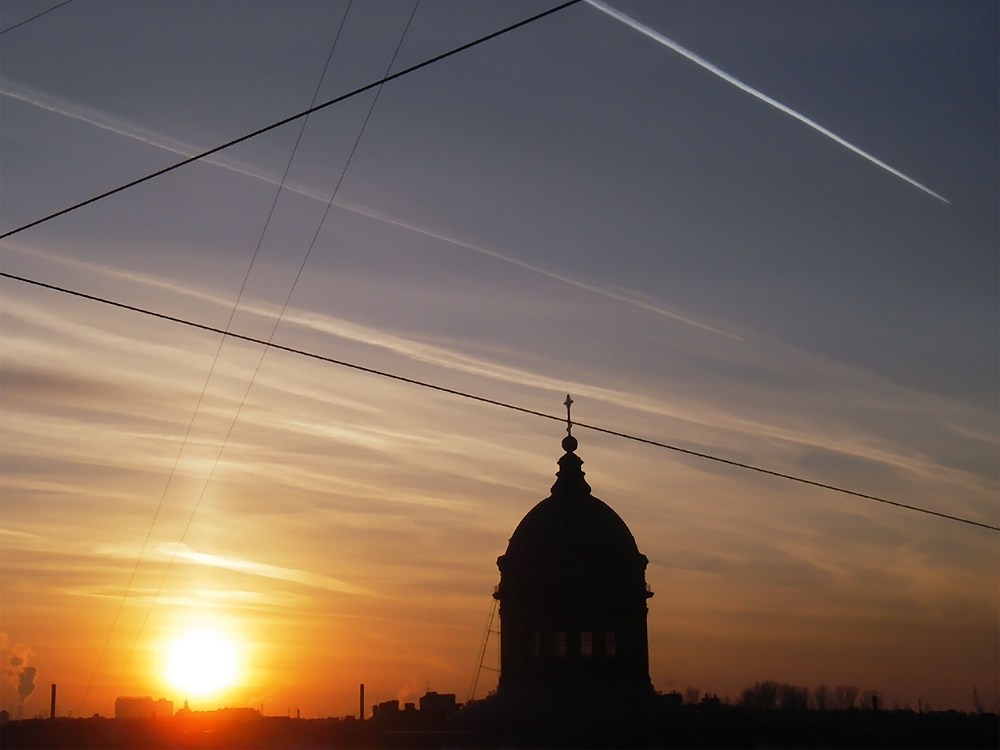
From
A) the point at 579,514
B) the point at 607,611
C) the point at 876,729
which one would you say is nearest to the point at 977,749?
the point at 876,729

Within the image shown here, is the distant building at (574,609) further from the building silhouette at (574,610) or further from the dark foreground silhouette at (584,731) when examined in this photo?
the dark foreground silhouette at (584,731)

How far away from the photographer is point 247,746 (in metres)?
36.8

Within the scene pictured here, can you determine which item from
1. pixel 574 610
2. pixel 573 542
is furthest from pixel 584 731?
pixel 573 542

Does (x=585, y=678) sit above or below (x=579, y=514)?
below

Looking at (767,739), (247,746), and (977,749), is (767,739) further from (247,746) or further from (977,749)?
(247,746)

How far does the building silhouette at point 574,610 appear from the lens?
2069 inches

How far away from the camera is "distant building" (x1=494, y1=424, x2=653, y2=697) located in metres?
52.6

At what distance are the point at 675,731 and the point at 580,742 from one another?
4.65 metres

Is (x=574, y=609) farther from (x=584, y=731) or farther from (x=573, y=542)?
(x=584, y=731)

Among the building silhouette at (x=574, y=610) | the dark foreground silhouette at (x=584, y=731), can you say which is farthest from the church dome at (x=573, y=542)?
the dark foreground silhouette at (x=584, y=731)

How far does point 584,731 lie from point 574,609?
6952mm

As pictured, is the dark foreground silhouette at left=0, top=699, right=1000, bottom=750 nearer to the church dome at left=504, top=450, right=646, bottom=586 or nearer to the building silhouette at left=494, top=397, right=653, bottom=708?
the building silhouette at left=494, top=397, right=653, bottom=708

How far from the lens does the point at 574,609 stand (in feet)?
175

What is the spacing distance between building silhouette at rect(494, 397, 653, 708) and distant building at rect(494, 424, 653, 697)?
5 centimetres
